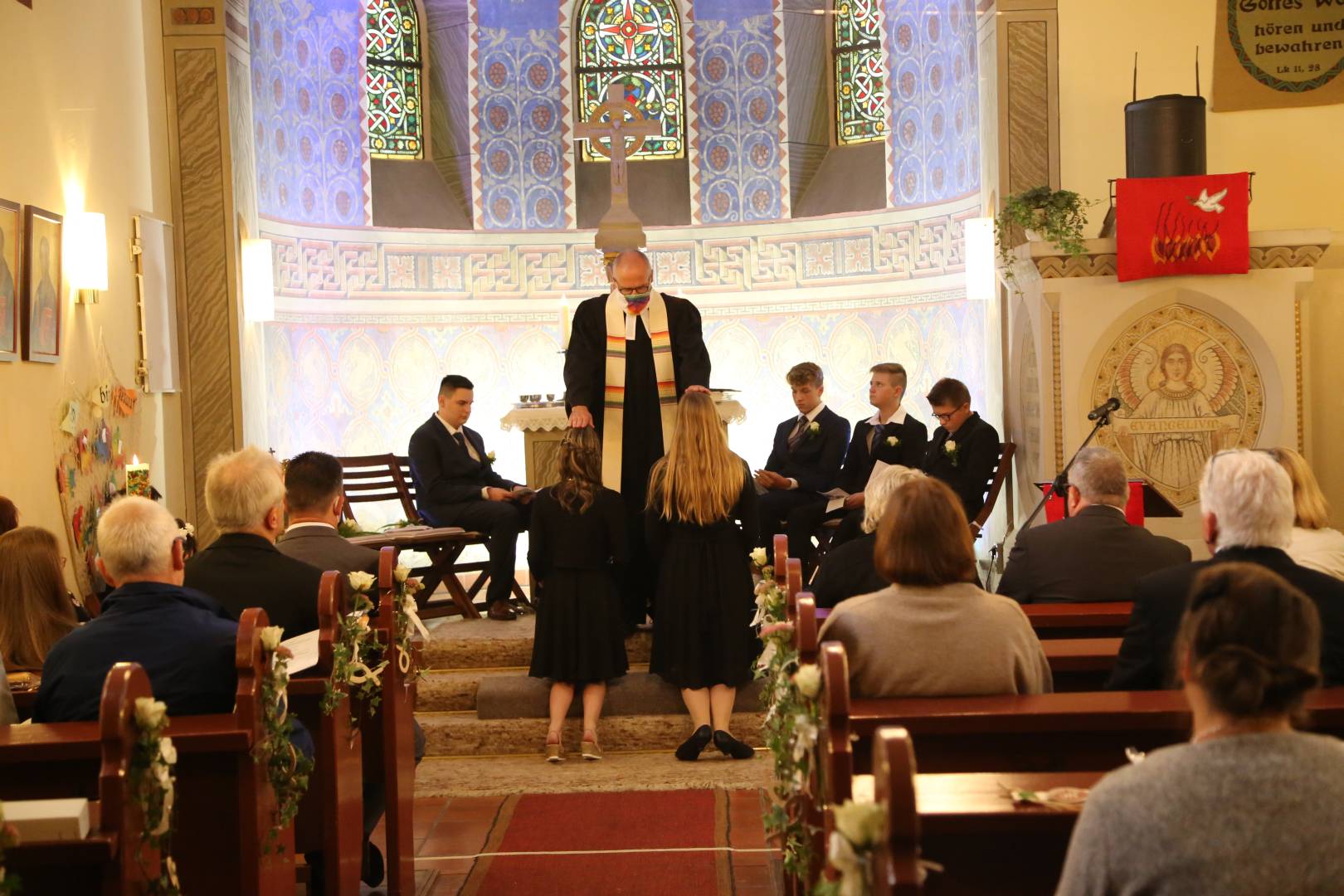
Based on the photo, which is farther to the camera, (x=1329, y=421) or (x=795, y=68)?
(x=795, y=68)

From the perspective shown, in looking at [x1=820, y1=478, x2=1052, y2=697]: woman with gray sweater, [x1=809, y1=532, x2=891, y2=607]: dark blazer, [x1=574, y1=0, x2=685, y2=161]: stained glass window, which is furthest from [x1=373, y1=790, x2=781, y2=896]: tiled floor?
[x1=574, y1=0, x2=685, y2=161]: stained glass window

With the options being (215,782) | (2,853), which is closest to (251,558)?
(215,782)

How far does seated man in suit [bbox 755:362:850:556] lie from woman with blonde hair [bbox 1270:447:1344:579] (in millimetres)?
3721

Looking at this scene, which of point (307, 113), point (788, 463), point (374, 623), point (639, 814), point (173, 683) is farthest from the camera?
point (307, 113)

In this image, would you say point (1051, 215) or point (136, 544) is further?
point (1051, 215)

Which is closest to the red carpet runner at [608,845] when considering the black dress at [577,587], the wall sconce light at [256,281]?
the black dress at [577,587]

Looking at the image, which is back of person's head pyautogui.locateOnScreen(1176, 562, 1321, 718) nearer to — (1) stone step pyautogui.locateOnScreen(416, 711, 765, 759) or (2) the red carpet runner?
(2) the red carpet runner

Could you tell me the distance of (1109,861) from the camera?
1653mm

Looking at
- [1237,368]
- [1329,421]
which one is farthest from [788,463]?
[1329,421]

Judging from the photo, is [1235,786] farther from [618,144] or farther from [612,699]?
[618,144]

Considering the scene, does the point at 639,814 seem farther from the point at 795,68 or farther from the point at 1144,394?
the point at 795,68

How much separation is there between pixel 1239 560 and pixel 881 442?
4.79 metres

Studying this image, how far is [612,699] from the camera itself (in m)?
5.98

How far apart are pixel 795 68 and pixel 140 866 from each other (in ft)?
33.2
